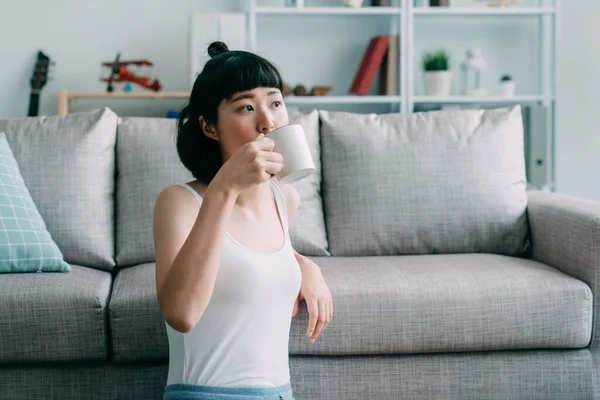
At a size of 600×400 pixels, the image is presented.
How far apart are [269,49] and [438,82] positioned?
88 cm

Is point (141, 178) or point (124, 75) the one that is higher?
point (124, 75)

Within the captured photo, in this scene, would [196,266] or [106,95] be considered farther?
[106,95]

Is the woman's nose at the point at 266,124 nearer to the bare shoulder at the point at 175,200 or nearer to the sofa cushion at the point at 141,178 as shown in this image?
the bare shoulder at the point at 175,200

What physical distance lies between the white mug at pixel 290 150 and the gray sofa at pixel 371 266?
0.68m

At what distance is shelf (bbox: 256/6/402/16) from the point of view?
3.66 m

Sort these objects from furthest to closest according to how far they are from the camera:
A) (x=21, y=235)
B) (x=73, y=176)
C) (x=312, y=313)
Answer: (x=73, y=176) < (x=21, y=235) < (x=312, y=313)

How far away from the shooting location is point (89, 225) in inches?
87.1

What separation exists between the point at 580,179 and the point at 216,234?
11.1ft

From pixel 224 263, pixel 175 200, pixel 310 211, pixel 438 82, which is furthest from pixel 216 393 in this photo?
pixel 438 82

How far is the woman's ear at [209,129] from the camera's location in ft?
4.44

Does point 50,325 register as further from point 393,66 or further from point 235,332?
point 393,66

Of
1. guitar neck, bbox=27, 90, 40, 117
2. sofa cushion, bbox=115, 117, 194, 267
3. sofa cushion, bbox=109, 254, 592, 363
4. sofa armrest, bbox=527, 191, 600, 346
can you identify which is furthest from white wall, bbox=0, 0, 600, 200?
sofa cushion, bbox=109, 254, 592, 363

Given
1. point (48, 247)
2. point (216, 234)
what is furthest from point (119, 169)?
point (216, 234)

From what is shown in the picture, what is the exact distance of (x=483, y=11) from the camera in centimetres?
375
